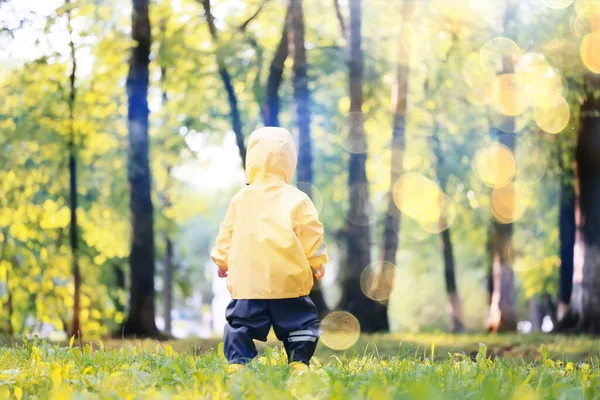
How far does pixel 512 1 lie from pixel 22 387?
12.1 meters

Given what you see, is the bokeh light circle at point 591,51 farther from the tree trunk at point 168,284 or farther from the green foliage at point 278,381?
the tree trunk at point 168,284

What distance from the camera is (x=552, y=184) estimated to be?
17.4m

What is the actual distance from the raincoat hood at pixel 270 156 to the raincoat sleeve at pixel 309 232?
341 mm

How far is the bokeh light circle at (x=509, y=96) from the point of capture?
14.1 metres

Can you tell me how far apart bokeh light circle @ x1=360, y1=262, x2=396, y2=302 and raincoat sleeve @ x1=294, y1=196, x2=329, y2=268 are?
314 inches

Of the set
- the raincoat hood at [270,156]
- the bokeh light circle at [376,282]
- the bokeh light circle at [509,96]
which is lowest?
the bokeh light circle at [376,282]

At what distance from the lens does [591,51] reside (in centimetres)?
1177

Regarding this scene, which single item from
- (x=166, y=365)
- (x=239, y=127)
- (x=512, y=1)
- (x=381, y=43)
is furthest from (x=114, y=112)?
(x=166, y=365)

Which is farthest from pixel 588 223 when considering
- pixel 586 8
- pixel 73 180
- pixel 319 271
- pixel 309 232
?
pixel 73 180

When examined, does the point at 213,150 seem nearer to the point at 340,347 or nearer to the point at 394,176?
the point at 394,176

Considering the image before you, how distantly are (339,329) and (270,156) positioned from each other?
Answer: 7.77m

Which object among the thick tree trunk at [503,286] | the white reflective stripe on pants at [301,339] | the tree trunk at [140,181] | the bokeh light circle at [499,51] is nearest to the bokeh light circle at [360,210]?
the thick tree trunk at [503,286]

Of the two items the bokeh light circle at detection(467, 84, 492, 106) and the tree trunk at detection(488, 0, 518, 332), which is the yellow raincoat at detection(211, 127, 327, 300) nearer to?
the tree trunk at detection(488, 0, 518, 332)

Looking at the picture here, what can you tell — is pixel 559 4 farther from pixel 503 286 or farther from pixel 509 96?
pixel 503 286
